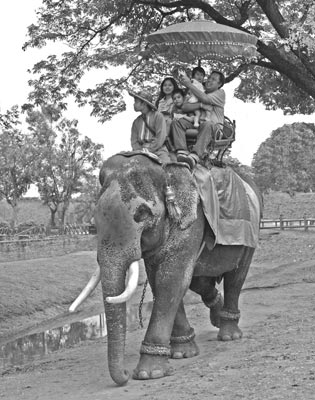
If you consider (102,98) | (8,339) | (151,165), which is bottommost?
(8,339)

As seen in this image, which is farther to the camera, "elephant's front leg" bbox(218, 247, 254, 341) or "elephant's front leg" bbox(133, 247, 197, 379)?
"elephant's front leg" bbox(218, 247, 254, 341)

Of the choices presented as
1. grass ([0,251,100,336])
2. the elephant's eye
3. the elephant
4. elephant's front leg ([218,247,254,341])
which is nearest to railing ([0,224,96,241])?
grass ([0,251,100,336])

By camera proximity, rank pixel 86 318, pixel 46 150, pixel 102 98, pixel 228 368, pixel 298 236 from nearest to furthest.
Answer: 1. pixel 228 368
2. pixel 86 318
3. pixel 102 98
4. pixel 298 236
5. pixel 46 150

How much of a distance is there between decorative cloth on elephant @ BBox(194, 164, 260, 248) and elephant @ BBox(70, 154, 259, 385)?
0.53ft

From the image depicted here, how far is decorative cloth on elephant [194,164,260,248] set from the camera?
7734 millimetres

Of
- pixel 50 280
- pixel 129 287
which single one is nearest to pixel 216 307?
pixel 129 287

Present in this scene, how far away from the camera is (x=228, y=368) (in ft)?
22.5

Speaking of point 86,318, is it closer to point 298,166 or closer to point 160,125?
point 160,125

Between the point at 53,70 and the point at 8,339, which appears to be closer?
the point at 8,339

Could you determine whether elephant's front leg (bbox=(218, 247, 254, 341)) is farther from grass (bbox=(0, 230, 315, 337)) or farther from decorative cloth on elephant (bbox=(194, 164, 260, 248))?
grass (bbox=(0, 230, 315, 337))

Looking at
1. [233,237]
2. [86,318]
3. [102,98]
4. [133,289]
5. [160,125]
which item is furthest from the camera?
[102,98]

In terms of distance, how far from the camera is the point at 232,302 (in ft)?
30.1

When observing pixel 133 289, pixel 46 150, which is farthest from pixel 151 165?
pixel 46 150

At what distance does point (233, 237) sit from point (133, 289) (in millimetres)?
2394
